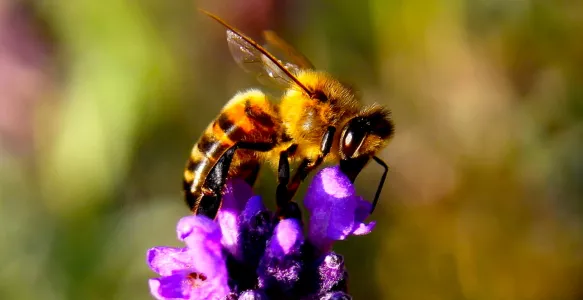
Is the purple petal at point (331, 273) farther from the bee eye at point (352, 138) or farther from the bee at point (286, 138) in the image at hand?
the bee eye at point (352, 138)

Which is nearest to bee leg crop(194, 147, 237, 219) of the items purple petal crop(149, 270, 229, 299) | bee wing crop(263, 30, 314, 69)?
purple petal crop(149, 270, 229, 299)

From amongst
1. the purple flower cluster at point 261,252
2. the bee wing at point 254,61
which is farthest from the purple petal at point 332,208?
the bee wing at point 254,61

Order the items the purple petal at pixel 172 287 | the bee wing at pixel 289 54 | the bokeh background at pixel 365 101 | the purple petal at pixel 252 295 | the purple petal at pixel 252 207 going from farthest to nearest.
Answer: the bokeh background at pixel 365 101 < the bee wing at pixel 289 54 < the purple petal at pixel 252 207 < the purple petal at pixel 172 287 < the purple petal at pixel 252 295

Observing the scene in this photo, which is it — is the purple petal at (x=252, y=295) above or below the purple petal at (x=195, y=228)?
below

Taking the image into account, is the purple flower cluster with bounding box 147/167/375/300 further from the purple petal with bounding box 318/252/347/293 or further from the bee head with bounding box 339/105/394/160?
the bee head with bounding box 339/105/394/160

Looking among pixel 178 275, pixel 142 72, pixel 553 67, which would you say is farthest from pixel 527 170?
pixel 178 275

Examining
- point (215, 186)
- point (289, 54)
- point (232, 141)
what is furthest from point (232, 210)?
point (289, 54)
